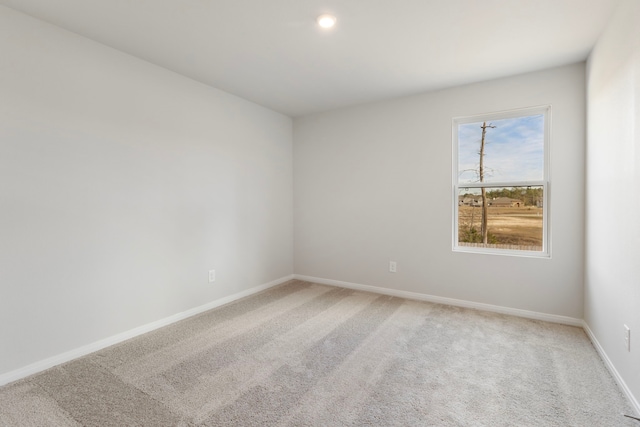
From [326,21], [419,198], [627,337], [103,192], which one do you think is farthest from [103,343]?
[627,337]

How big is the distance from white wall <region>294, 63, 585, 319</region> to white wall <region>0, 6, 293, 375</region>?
1.12m

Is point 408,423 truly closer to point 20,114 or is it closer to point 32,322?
point 32,322

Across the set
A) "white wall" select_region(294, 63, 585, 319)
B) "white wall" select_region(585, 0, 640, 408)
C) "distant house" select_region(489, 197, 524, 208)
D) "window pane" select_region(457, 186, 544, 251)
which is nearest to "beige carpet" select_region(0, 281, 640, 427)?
"white wall" select_region(585, 0, 640, 408)

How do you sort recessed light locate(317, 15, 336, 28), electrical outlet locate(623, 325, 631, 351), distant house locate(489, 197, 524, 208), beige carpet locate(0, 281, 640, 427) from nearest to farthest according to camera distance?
beige carpet locate(0, 281, 640, 427) → electrical outlet locate(623, 325, 631, 351) → recessed light locate(317, 15, 336, 28) → distant house locate(489, 197, 524, 208)

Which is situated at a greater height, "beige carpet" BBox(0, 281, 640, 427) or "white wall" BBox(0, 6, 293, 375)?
"white wall" BBox(0, 6, 293, 375)

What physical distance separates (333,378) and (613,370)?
1839 millimetres

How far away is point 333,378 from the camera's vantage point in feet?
6.55

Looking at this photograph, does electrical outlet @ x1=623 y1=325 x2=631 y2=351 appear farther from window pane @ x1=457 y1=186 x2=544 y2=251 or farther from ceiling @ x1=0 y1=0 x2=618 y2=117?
ceiling @ x1=0 y1=0 x2=618 y2=117

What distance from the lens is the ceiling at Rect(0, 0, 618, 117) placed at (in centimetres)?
197

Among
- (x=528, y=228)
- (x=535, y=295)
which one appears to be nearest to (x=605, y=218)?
(x=528, y=228)

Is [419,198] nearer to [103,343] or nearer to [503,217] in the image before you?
[503,217]

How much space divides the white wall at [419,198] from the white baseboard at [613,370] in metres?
0.38

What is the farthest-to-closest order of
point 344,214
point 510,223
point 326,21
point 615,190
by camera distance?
1. point 344,214
2. point 510,223
3. point 326,21
4. point 615,190

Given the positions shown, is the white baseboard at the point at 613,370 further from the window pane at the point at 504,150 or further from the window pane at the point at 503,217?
the window pane at the point at 504,150
